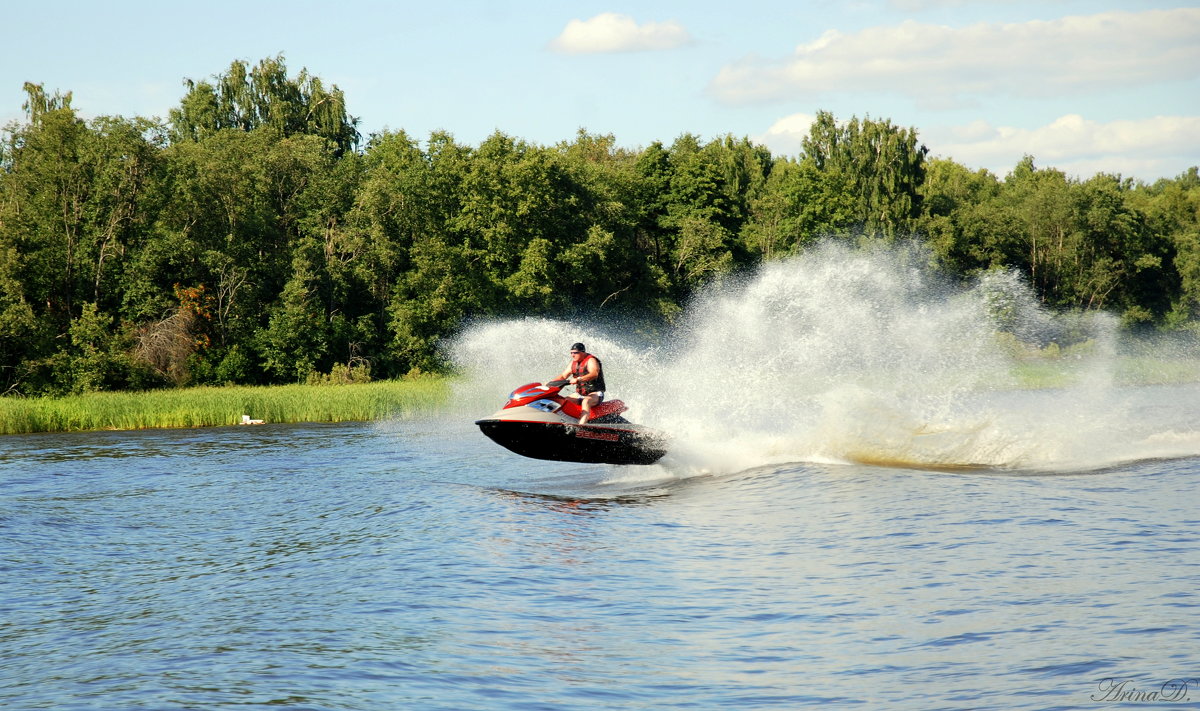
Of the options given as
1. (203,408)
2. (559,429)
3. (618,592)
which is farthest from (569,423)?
(203,408)

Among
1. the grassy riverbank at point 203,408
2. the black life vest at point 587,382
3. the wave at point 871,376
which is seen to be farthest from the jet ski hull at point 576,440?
the grassy riverbank at point 203,408

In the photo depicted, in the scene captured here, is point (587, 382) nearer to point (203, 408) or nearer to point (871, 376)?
point (203, 408)

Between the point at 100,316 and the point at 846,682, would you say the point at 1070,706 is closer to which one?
the point at 846,682

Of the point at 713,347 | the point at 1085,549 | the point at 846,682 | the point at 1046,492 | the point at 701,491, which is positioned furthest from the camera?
the point at 713,347

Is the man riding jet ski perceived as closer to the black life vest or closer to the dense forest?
the black life vest

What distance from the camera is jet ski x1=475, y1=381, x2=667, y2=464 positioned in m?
17.1

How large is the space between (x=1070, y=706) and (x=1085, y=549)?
5.16 m

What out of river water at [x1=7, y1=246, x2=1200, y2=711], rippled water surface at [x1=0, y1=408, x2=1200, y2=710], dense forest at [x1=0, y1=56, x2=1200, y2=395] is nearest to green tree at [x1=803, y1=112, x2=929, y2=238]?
dense forest at [x1=0, y1=56, x2=1200, y2=395]

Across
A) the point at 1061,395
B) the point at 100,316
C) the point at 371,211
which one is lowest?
the point at 1061,395

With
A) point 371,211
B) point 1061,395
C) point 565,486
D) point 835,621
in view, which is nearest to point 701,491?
point 565,486

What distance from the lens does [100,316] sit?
4434cm

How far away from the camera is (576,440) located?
17406mm

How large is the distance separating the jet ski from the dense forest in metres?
30.5

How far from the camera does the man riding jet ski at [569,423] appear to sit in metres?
17.1
